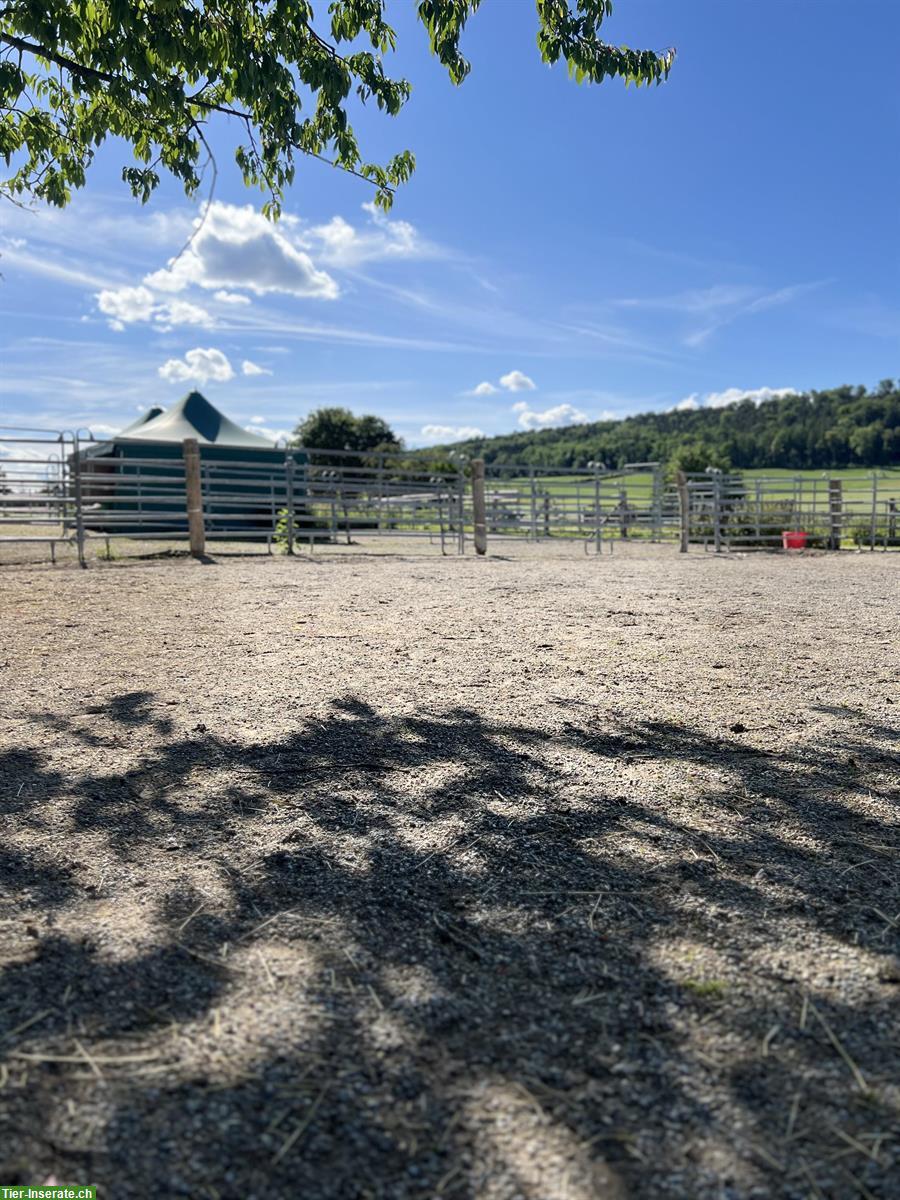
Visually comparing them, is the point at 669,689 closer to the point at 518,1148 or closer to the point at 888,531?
the point at 518,1148

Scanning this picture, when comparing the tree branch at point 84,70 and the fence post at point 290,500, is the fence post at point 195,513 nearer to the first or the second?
the fence post at point 290,500

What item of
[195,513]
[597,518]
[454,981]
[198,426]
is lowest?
[454,981]

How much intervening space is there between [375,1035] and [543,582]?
24.4ft

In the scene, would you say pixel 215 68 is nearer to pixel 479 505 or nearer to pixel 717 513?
pixel 479 505

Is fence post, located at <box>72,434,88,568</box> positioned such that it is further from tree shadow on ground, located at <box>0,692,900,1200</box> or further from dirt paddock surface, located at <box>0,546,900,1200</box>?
tree shadow on ground, located at <box>0,692,900,1200</box>

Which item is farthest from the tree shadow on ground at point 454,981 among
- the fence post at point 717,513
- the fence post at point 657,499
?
the fence post at point 657,499

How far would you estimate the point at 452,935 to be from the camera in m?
1.78

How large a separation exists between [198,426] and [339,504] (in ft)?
27.8

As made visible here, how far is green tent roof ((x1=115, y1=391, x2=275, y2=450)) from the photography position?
20.4m

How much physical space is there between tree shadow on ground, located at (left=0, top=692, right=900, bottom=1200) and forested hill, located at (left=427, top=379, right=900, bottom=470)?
49.1 meters

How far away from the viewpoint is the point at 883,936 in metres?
1.77

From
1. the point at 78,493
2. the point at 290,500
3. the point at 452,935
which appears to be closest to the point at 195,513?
the point at 78,493

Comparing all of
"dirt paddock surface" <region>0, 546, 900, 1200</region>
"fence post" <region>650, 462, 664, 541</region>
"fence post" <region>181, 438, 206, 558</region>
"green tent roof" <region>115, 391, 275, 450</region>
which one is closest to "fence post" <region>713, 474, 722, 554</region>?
"fence post" <region>650, 462, 664, 541</region>

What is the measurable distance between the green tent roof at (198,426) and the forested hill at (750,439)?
30.4 m
